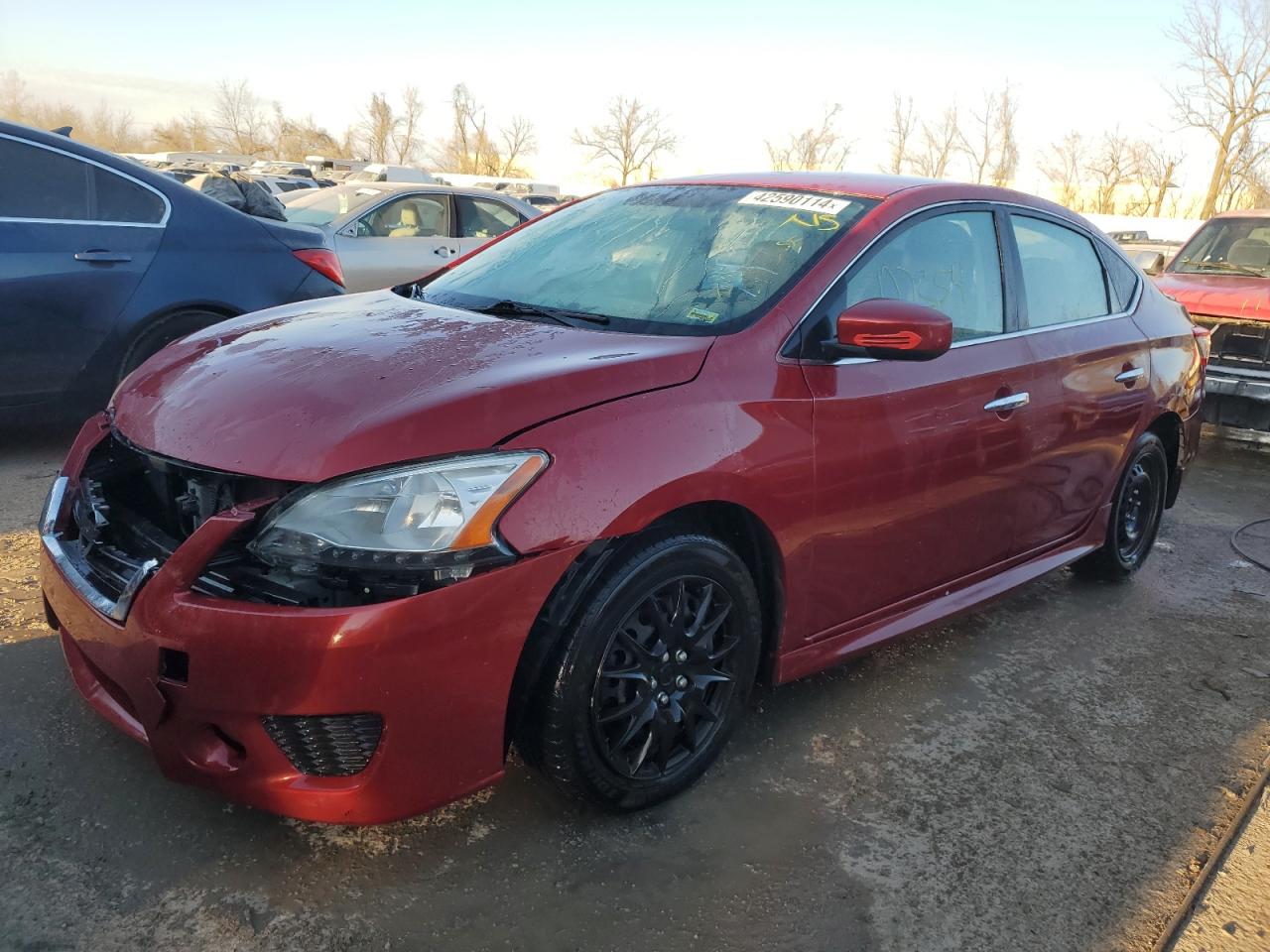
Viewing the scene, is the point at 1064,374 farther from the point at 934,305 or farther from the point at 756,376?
the point at 756,376

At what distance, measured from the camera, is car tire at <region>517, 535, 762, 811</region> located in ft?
7.33

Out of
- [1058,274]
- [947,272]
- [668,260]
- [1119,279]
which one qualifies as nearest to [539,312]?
[668,260]

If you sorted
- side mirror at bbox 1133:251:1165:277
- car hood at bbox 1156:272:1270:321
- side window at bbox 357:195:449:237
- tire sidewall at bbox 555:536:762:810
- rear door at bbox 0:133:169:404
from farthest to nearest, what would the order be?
side window at bbox 357:195:449:237 → side mirror at bbox 1133:251:1165:277 → car hood at bbox 1156:272:1270:321 → rear door at bbox 0:133:169:404 → tire sidewall at bbox 555:536:762:810

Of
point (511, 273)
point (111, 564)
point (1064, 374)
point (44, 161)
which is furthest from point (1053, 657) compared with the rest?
point (44, 161)

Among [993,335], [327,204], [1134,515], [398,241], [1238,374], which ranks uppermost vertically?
[993,335]

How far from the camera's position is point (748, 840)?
2.46 m

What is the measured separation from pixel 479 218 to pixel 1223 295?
6331mm

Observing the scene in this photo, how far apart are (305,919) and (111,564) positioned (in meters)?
0.90

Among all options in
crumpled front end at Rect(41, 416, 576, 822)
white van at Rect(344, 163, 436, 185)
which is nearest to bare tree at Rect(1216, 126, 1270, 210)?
white van at Rect(344, 163, 436, 185)

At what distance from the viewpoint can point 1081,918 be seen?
2.27 m

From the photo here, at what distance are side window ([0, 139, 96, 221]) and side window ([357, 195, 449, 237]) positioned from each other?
13.4 feet

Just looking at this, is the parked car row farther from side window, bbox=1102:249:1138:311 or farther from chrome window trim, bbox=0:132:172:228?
chrome window trim, bbox=0:132:172:228

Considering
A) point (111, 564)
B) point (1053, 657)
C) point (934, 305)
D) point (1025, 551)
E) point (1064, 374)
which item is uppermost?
point (934, 305)

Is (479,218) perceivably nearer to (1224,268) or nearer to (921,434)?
(1224,268)
